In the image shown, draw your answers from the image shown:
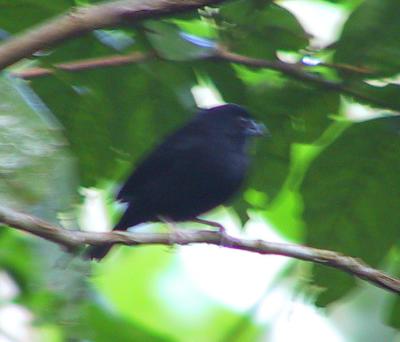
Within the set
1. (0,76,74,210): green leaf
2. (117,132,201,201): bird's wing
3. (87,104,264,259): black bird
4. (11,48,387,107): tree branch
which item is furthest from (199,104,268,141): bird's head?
(0,76,74,210): green leaf

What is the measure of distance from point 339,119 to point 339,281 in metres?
0.56

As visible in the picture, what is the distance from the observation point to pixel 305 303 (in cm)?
314

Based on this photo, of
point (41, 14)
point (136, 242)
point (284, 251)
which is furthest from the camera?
point (41, 14)

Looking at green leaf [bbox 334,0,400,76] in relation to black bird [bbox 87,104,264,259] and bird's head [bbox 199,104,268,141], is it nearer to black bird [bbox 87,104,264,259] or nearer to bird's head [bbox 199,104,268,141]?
black bird [bbox 87,104,264,259]

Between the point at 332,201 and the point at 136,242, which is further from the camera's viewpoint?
the point at 332,201

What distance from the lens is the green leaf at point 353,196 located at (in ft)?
10.1

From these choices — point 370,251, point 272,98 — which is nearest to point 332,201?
point 370,251

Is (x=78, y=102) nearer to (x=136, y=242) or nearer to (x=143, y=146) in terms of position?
(x=143, y=146)

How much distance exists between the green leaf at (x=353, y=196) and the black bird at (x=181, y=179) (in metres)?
0.86

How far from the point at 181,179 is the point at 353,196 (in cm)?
118

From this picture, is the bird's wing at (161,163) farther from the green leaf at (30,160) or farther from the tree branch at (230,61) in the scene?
the green leaf at (30,160)

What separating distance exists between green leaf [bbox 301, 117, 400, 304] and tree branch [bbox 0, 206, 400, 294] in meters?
0.36

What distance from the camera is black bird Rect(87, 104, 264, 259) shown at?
161 inches

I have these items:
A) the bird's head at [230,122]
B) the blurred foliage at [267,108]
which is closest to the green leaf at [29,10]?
the blurred foliage at [267,108]
